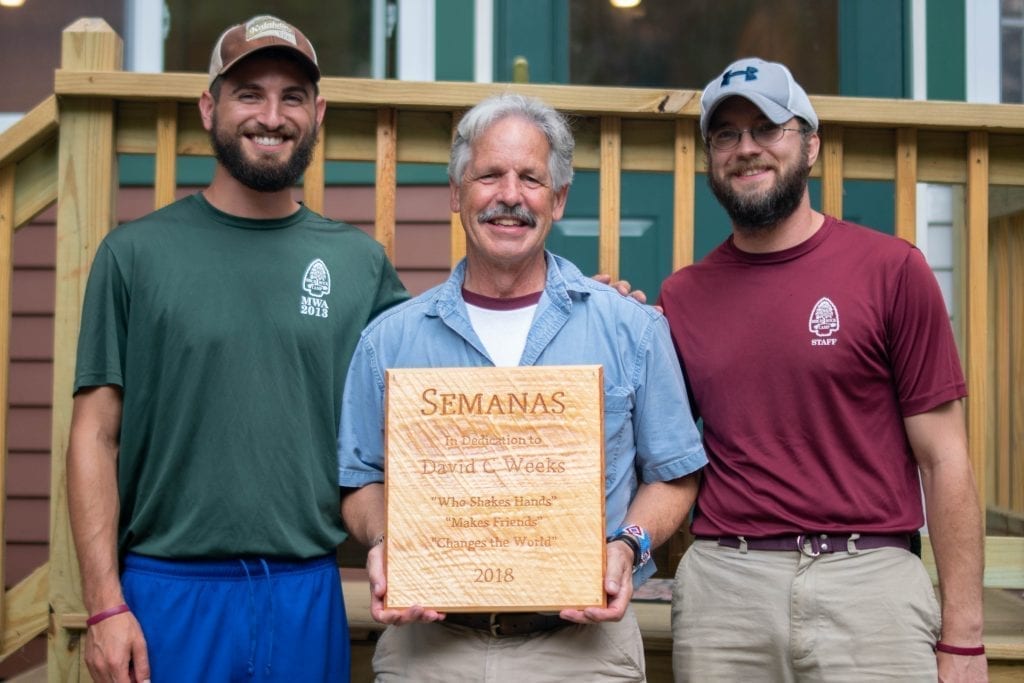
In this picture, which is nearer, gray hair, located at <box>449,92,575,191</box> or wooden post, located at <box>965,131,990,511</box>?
gray hair, located at <box>449,92,575,191</box>

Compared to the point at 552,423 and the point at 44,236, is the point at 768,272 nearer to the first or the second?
the point at 552,423

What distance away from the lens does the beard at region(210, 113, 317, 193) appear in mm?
2334

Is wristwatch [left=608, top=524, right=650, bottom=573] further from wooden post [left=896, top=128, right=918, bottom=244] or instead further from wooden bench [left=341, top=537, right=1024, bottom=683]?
wooden post [left=896, top=128, right=918, bottom=244]

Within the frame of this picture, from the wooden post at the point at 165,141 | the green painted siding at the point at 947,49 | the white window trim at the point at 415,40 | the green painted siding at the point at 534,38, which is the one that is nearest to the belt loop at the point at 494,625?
the wooden post at the point at 165,141

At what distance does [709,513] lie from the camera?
2316mm

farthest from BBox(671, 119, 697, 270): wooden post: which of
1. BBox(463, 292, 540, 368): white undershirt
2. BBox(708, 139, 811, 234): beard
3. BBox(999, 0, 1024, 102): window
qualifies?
BBox(999, 0, 1024, 102): window

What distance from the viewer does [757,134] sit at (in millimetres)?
2416

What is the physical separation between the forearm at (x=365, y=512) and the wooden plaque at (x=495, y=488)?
0.25 metres

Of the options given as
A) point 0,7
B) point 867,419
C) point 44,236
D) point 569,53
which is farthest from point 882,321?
point 0,7

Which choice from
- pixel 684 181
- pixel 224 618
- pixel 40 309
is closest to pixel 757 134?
pixel 684 181

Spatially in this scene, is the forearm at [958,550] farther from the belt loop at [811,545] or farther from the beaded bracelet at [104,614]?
the beaded bracelet at [104,614]

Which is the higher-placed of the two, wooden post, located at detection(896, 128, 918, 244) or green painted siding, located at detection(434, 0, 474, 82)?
green painted siding, located at detection(434, 0, 474, 82)

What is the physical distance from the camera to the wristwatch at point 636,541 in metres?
2.02

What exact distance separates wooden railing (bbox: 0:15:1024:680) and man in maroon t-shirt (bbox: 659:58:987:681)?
39 cm
